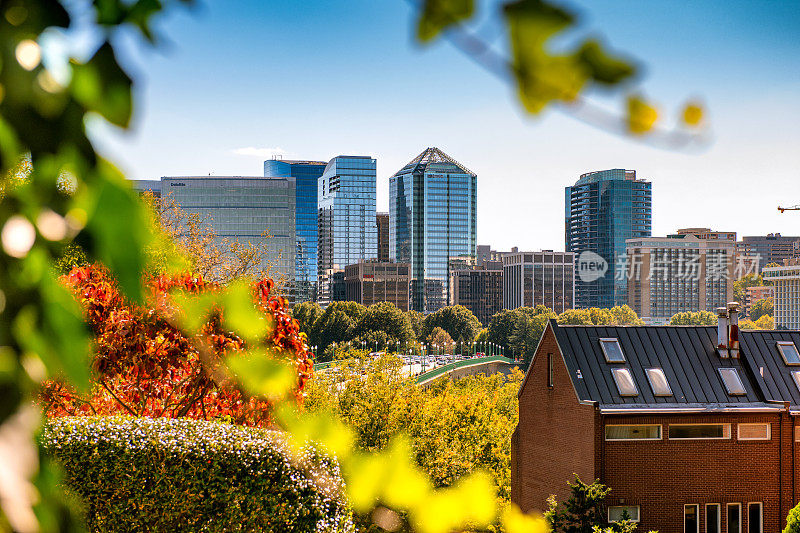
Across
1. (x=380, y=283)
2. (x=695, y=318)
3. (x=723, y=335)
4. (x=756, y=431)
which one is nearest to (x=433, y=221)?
(x=380, y=283)

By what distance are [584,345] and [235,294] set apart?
77.1 feet

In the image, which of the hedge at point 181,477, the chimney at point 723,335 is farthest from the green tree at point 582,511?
the hedge at point 181,477

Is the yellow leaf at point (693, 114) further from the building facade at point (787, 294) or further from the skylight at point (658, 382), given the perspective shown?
the building facade at point (787, 294)

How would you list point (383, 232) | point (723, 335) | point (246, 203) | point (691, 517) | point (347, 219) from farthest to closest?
point (347, 219), point (383, 232), point (246, 203), point (723, 335), point (691, 517)

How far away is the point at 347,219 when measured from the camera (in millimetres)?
191875

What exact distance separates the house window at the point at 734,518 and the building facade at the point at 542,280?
12771 cm

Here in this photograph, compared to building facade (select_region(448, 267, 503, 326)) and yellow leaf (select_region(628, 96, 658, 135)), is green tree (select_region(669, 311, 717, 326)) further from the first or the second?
yellow leaf (select_region(628, 96, 658, 135))

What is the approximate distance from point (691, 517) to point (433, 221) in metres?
134

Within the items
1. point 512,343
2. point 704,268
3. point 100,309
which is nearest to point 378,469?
point 100,309

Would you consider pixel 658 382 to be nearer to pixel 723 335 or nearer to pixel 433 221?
pixel 723 335

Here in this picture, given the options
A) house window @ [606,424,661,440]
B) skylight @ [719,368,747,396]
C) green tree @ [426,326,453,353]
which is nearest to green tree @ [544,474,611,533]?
house window @ [606,424,661,440]

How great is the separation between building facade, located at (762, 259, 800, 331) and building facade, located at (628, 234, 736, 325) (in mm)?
9112

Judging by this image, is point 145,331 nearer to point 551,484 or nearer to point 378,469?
point 378,469

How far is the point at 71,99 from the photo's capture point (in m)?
0.64
